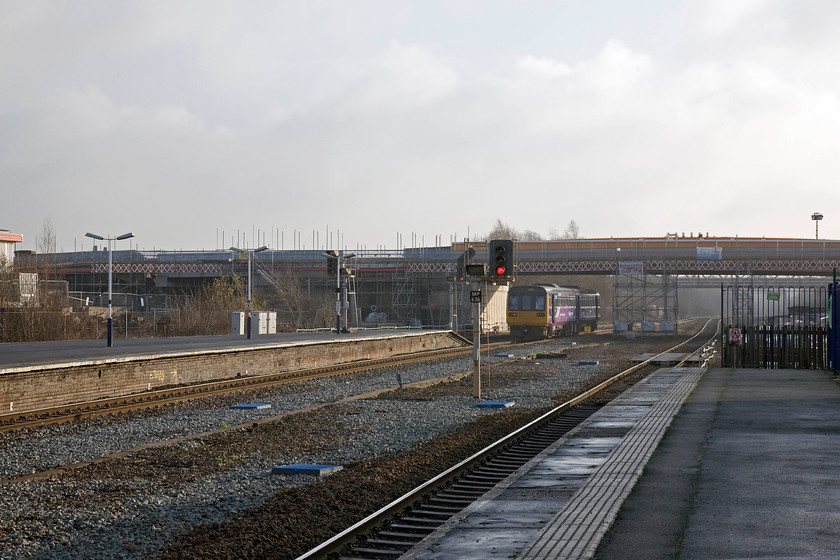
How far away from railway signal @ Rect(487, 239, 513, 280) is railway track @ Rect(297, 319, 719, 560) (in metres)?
4.33

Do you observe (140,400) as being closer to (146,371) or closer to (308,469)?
(146,371)

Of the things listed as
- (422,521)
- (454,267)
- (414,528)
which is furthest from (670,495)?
(454,267)

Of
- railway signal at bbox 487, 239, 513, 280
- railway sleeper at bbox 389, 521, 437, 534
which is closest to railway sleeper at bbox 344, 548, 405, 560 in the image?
railway sleeper at bbox 389, 521, 437, 534

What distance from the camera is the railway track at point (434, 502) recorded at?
26.3 feet

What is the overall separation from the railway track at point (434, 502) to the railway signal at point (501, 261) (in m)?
4.33

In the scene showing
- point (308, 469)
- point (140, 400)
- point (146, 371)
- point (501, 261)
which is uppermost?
point (501, 261)

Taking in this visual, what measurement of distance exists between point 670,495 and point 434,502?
2.45 meters

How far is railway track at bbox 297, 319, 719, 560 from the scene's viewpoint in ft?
26.3

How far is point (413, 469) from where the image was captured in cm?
1204

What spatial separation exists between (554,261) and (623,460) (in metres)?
63.8

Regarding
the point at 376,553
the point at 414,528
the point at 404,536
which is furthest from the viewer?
the point at 414,528

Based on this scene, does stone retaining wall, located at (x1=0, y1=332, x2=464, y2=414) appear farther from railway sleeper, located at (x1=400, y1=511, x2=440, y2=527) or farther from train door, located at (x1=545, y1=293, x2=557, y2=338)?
train door, located at (x1=545, y1=293, x2=557, y2=338)

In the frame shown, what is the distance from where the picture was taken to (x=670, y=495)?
9.70 meters

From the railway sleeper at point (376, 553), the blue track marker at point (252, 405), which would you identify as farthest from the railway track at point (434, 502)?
the blue track marker at point (252, 405)
